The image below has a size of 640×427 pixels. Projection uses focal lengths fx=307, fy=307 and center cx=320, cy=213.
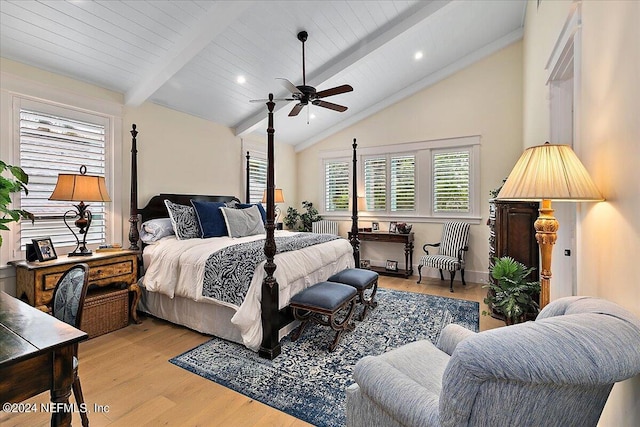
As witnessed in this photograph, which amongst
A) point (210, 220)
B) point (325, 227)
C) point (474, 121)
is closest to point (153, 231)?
point (210, 220)

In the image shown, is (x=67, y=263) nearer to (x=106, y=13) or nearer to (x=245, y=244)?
(x=245, y=244)

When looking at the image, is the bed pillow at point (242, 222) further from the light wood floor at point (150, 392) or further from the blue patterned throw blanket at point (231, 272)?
the light wood floor at point (150, 392)

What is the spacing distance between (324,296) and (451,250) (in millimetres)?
3033

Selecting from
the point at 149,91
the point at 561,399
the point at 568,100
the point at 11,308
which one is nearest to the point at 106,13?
the point at 149,91

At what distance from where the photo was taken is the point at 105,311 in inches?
118

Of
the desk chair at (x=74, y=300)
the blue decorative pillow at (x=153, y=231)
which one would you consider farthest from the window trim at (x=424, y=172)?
Answer: the desk chair at (x=74, y=300)

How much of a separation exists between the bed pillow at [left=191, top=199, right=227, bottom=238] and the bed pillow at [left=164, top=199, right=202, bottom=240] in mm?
66

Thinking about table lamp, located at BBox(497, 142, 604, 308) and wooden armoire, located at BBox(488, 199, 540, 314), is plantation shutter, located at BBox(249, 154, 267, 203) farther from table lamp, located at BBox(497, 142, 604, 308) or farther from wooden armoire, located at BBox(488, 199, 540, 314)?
table lamp, located at BBox(497, 142, 604, 308)

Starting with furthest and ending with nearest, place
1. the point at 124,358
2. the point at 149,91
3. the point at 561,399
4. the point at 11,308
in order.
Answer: the point at 149,91
the point at 124,358
the point at 11,308
the point at 561,399

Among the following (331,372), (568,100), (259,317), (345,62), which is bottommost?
(331,372)

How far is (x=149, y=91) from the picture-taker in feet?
→ 11.6

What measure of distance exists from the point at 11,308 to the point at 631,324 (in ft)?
7.61

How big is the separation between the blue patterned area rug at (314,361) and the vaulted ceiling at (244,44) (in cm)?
296

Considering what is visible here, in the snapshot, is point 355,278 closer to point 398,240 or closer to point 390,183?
point 398,240
